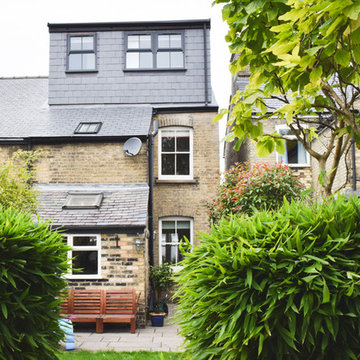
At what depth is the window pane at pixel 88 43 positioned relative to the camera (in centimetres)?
1723

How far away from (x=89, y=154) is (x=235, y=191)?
5.46m

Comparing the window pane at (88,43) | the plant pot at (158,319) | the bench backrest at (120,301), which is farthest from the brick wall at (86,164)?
the window pane at (88,43)

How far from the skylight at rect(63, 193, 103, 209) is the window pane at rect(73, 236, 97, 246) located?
988mm

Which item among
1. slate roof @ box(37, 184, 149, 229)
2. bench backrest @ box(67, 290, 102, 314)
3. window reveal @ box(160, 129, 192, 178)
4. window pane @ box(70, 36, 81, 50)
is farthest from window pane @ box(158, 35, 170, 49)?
bench backrest @ box(67, 290, 102, 314)

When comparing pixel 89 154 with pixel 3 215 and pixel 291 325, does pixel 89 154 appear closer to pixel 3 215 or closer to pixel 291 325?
pixel 3 215

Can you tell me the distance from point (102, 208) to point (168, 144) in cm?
452

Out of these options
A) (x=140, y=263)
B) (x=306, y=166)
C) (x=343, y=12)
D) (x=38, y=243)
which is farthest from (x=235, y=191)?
(x=343, y=12)

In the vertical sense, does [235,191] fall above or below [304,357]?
above

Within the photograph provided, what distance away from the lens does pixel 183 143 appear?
623 inches

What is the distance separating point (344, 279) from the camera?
3.43 metres

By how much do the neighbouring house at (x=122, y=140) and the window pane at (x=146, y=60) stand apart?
0.04 metres

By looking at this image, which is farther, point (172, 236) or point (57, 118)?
point (57, 118)

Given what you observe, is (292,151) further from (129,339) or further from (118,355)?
(118,355)

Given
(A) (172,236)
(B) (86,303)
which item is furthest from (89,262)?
(A) (172,236)
